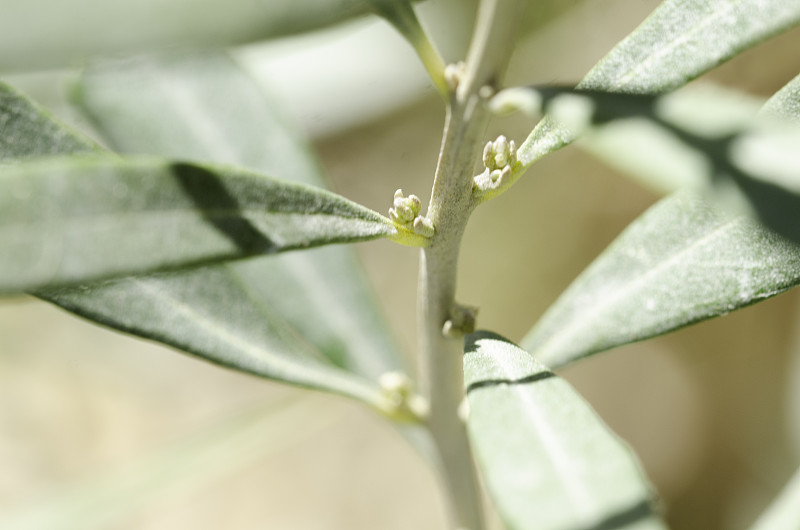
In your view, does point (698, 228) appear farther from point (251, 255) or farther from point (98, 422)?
point (98, 422)

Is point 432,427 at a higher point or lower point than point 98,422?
lower

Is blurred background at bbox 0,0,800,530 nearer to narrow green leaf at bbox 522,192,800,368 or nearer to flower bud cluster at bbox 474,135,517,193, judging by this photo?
narrow green leaf at bbox 522,192,800,368

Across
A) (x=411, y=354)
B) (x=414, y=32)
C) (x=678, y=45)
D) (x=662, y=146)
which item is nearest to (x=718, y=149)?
(x=662, y=146)

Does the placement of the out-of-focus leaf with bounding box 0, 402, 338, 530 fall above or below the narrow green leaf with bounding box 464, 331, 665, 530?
above

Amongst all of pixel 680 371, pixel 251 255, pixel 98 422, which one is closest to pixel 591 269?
pixel 251 255

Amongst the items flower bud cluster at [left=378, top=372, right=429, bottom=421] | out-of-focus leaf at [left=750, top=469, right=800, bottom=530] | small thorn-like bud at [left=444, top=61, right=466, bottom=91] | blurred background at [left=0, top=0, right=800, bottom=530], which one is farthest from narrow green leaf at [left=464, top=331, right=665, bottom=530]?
blurred background at [left=0, top=0, right=800, bottom=530]

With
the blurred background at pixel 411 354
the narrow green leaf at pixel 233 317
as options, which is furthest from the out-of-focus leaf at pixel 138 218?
the blurred background at pixel 411 354
